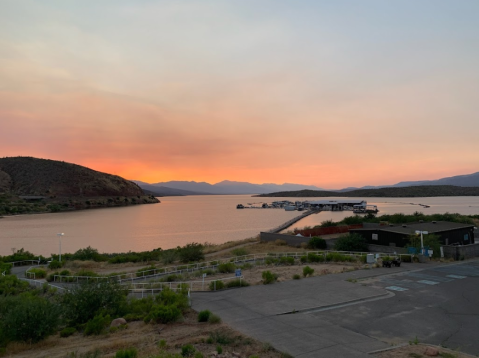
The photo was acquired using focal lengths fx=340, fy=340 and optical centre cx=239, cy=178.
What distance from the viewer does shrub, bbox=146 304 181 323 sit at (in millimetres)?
12258

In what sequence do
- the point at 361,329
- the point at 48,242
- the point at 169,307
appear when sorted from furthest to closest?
the point at 48,242
the point at 169,307
the point at 361,329

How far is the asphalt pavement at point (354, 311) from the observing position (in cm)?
992

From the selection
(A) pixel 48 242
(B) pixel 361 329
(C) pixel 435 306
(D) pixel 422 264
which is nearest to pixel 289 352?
(B) pixel 361 329

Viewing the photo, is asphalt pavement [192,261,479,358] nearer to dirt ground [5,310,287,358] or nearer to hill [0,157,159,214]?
dirt ground [5,310,287,358]

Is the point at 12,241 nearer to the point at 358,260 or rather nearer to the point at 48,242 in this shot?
the point at 48,242

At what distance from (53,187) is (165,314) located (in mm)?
158251

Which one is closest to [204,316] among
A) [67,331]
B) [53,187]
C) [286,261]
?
[67,331]

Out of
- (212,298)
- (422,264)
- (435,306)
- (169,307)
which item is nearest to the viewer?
(169,307)

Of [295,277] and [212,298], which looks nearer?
[212,298]

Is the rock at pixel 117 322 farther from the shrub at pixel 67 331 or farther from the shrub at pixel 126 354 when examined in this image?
the shrub at pixel 126 354

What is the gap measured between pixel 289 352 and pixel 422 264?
17985mm

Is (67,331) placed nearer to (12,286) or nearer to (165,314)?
(165,314)

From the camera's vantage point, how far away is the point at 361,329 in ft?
35.9

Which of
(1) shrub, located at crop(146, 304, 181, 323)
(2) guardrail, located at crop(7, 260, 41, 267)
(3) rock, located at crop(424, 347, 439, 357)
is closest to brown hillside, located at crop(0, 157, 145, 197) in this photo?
(2) guardrail, located at crop(7, 260, 41, 267)
